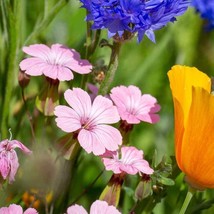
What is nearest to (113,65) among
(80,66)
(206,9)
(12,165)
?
(80,66)

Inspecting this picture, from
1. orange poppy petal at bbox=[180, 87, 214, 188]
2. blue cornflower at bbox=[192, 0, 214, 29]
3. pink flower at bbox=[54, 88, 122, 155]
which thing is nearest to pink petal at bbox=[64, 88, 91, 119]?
pink flower at bbox=[54, 88, 122, 155]

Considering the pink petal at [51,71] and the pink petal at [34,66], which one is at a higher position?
the pink petal at [34,66]

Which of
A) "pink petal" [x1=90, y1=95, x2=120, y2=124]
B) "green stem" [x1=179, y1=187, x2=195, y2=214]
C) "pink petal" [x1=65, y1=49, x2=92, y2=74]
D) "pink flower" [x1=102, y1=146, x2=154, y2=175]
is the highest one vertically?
"pink petal" [x1=65, y1=49, x2=92, y2=74]

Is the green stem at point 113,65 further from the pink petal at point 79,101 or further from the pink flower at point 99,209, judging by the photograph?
the pink flower at point 99,209

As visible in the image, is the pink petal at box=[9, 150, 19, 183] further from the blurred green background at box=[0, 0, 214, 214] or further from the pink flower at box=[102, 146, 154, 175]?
the blurred green background at box=[0, 0, 214, 214]

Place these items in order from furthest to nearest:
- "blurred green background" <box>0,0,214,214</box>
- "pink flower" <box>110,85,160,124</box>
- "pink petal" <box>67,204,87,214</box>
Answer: "blurred green background" <box>0,0,214,214</box>, "pink flower" <box>110,85,160,124</box>, "pink petal" <box>67,204,87,214</box>

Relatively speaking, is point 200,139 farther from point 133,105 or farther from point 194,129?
point 133,105

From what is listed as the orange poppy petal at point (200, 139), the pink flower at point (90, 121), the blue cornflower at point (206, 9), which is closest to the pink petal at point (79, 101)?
the pink flower at point (90, 121)

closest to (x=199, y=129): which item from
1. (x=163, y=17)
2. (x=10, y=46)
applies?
(x=163, y=17)
